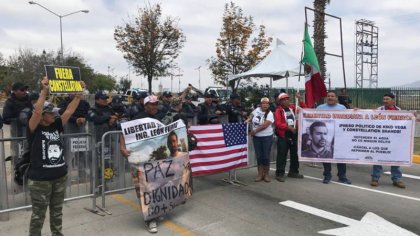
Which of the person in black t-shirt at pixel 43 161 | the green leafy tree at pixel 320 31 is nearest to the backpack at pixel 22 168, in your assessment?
the person in black t-shirt at pixel 43 161

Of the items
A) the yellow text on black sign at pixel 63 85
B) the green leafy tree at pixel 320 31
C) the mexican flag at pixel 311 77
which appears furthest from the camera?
the green leafy tree at pixel 320 31

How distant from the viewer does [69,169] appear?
6188 millimetres

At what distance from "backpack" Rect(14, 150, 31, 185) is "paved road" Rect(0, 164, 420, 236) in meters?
0.57

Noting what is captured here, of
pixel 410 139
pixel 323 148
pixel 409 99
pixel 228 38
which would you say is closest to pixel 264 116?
pixel 323 148

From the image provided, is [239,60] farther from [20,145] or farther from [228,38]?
[20,145]

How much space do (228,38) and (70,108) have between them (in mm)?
19790

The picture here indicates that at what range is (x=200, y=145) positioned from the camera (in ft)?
22.9

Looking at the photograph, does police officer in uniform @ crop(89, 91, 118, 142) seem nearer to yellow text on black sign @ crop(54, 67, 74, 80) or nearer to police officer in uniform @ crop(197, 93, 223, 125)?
yellow text on black sign @ crop(54, 67, 74, 80)

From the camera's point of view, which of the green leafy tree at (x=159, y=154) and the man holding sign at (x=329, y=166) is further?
the man holding sign at (x=329, y=166)

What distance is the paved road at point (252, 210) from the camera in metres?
5.28

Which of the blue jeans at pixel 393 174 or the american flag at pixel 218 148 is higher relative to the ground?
the american flag at pixel 218 148

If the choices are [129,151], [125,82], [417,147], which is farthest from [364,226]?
[125,82]

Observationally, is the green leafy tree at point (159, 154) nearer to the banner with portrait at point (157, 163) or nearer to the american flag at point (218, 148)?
the banner with portrait at point (157, 163)

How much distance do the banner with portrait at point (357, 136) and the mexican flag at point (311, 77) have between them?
1363mm
